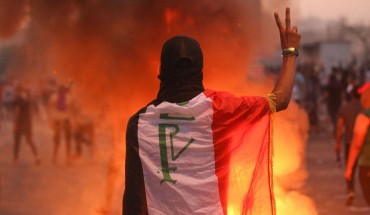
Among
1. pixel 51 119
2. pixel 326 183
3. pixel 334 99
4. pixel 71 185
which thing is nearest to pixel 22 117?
pixel 51 119

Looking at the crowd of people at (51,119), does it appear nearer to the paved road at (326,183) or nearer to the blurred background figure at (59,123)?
the blurred background figure at (59,123)

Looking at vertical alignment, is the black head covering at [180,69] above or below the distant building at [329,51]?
below

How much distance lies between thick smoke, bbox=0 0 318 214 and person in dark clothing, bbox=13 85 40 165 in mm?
4685

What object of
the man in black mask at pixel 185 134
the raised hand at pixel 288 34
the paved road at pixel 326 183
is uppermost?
the raised hand at pixel 288 34

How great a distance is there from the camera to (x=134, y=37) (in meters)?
5.20

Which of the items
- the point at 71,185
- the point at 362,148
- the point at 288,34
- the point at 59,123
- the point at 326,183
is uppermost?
the point at 288,34

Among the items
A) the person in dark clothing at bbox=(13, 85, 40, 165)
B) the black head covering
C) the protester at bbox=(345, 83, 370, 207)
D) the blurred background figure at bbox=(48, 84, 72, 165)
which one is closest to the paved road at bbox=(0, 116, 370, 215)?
the person in dark clothing at bbox=(13, 85, 40, 165)

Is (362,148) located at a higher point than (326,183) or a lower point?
higher

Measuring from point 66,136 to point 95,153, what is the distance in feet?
4.70

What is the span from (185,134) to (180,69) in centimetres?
24

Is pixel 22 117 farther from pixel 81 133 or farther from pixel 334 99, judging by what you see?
pixel 334 99

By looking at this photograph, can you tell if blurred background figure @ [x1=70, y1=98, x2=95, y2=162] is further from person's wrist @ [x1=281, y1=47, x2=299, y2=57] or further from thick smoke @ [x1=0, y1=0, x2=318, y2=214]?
person's wrist @ [x1=281, y1=47, x2=299, y2=57]

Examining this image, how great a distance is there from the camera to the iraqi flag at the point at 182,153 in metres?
2.47

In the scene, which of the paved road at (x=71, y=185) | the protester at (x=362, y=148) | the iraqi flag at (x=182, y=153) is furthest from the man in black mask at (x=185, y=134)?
the protester at (x=362, y=148)
